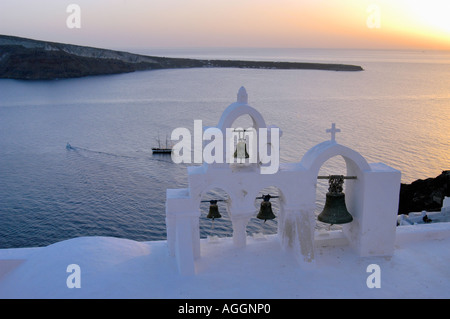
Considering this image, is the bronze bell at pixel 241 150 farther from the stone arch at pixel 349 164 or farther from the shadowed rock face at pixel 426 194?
the shadowed rock face at pixel 426 194

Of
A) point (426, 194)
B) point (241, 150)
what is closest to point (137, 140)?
point (426, 194)

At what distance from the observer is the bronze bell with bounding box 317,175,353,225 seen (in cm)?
839

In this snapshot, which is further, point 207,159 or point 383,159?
point 383,159

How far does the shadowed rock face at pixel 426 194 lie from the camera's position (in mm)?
26688

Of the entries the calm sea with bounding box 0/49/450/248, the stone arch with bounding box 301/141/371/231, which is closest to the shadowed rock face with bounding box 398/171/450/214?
the calm sea with bounding box 0/49/450/248

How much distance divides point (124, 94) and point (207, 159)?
253ft

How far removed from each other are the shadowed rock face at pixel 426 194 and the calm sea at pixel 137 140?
162 inches

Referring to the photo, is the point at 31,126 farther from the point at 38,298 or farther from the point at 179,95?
the point at 38,298

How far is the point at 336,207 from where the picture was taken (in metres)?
8.47

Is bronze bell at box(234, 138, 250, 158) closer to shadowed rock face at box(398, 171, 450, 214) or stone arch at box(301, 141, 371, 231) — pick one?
stone arch at box(301, 141, 371, 231)

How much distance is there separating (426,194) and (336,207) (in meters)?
22.4

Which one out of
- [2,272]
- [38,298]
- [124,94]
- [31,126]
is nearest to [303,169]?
[38,298]

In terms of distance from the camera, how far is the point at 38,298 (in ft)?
23.5
